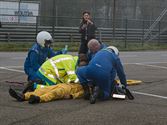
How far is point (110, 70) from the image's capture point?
10539 mm

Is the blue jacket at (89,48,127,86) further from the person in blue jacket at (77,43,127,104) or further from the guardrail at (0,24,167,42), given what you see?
the guardrail at (0,24,167,42)

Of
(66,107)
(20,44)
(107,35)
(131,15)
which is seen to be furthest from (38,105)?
(131,15)

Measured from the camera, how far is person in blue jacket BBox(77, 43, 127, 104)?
10.4m

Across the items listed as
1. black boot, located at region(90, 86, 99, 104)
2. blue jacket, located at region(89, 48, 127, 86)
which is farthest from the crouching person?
blue jacket, located at region(89, 48, 127, 86)

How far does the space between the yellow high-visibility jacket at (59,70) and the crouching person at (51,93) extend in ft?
0.94

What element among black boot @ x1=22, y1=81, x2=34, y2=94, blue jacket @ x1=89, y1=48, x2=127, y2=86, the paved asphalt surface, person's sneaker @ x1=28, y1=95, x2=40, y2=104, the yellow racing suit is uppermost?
blue jacket @ x1=89, y1=48, x2=127, y2=86

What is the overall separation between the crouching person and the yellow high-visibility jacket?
0.29 m

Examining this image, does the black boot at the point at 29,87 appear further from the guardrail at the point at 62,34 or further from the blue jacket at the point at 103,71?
the guardrail at the point at 62,34

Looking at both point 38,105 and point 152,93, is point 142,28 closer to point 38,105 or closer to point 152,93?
point 152,93

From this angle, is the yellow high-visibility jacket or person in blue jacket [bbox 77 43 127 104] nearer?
person in blue jacket [bbox 77 43 127 104]

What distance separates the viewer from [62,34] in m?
33.9

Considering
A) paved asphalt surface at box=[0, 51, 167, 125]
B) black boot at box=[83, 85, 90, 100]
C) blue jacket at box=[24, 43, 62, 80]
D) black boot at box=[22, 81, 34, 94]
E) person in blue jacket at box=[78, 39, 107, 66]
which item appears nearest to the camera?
paved asphalt surface at box=[0, 51, 167, 125]

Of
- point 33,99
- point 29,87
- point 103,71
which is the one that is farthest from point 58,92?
point 103,71

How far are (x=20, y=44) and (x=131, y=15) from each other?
10.6 m
